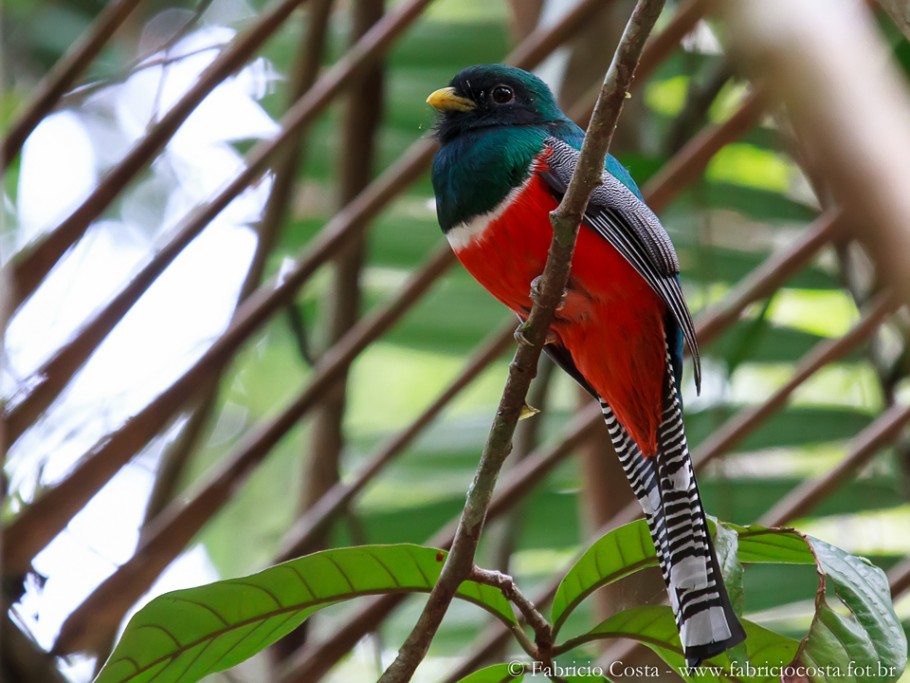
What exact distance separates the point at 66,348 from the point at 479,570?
137 cm

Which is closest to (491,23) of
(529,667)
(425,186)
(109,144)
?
(425,186)

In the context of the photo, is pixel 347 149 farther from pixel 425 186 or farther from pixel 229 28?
pixel 229 28

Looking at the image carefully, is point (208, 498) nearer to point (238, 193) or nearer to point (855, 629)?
point (238, 193)

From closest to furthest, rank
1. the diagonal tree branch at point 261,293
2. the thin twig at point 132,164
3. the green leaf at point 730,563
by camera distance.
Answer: the green leaf at point 730,563, the diagonal tree branch at point 261,293, the thin twig at point 132,164

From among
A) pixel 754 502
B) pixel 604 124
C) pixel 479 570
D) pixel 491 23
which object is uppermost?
pixel 491 23

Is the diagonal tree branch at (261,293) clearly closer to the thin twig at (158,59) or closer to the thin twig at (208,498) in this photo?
the thin twig at (208,498)

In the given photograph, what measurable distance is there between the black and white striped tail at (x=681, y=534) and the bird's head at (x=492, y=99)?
0.67 m

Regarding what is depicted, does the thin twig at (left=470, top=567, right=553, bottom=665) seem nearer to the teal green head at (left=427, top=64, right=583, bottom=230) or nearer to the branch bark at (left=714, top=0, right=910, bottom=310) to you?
the branch bark at (left=714, top=0, right=910, bottom=310)

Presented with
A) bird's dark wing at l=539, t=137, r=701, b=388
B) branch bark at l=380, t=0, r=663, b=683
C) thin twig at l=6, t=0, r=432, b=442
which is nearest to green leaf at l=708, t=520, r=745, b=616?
branch bark at l=380, t=0, r=663, b=683

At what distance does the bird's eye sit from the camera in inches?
98.4

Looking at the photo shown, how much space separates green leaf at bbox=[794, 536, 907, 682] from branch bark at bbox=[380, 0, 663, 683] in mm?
426

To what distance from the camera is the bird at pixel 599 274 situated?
2.07 metres

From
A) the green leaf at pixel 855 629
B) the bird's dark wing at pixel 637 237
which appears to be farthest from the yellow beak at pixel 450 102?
the green leaf at pixel 855 629

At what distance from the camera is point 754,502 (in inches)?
129
